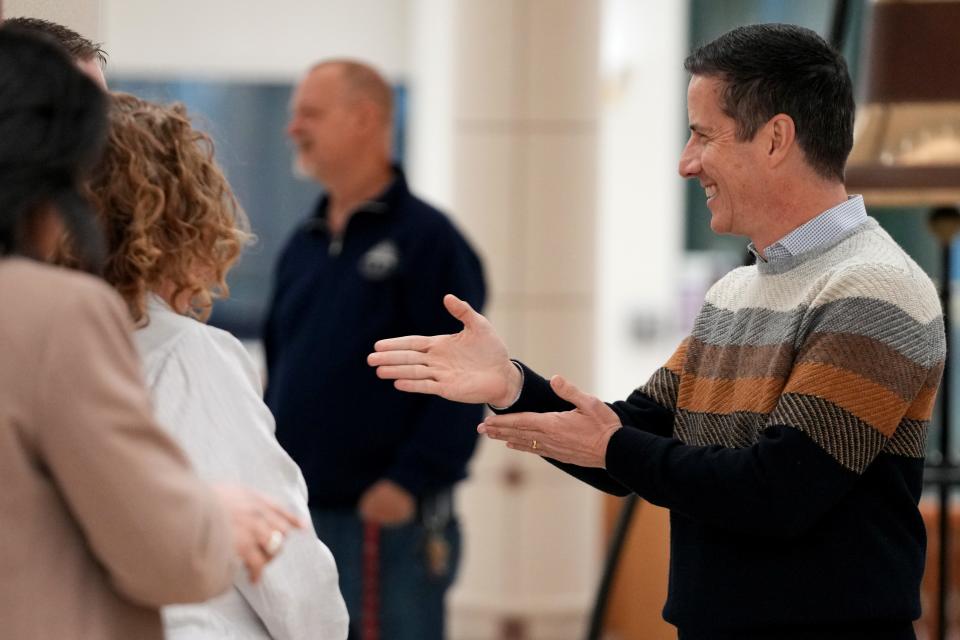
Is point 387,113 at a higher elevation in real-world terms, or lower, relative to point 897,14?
lower

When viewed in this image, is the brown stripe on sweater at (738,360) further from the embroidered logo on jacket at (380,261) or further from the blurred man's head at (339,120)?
the blurred man's head at (339,120)

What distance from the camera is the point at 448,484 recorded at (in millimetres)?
3172

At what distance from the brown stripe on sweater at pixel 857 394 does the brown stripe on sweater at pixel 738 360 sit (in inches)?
2.3

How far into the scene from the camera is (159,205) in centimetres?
149

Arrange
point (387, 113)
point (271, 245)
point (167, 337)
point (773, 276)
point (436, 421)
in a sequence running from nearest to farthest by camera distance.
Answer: point (167, 337)
point (773, 276)
point (436, 421)
point (387, 113)
point (271, 245)

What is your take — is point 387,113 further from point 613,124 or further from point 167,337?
point 613,124

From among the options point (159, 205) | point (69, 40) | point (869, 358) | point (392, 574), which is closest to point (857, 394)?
point (869, 358)

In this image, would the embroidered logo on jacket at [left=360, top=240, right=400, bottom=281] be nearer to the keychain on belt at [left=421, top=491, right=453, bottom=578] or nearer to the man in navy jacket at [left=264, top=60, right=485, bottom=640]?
the man in navy jacket at [left=264, top=60, right=485, bottom=640]

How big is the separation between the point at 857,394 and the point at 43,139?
884 millimetres

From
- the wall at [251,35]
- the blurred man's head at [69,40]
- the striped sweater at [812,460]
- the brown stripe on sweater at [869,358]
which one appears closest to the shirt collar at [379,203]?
the blurred man's head at [69,40]

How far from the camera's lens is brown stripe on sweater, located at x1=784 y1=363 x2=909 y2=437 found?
1514 millimetres

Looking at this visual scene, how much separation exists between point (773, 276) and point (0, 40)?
3.05 feet

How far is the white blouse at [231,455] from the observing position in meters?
1.45

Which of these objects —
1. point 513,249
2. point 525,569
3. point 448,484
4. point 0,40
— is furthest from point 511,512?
point 0,40
